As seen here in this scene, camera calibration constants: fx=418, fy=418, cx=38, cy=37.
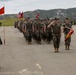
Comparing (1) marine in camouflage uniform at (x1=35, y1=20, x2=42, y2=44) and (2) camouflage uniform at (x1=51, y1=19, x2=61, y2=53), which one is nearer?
(2) camouflage uniform at (x1=51, y1=19, x2=61, y2=53)

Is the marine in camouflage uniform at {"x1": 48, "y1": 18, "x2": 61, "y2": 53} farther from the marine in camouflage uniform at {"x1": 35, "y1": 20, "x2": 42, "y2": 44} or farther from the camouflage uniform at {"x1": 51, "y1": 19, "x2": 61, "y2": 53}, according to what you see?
the marine in camouflage uniform at {"x1": 35, "y1": 20, "x2": 42, "y2": 44}

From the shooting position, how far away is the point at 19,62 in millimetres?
17281

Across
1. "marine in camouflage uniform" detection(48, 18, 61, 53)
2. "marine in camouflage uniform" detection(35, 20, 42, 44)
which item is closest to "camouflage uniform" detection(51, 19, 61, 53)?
"marine in camouflage uniform" detection(48, 18, 61, 53)

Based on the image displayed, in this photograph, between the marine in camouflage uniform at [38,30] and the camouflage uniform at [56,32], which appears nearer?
the camouflage uniform at [56,32]

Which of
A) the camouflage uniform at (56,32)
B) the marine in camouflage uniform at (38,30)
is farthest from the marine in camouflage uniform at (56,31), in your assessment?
the marine in camouflage uniform at (38,30)

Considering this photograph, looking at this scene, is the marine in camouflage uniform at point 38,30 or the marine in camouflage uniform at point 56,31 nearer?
the marine in camouflage uniform at point 56,31

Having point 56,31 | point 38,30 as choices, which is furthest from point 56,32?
point 38,30

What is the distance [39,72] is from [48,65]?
1.95m

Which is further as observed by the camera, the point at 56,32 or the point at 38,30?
the point at 38,30

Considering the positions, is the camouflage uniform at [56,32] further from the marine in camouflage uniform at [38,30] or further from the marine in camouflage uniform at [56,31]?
the marine in camouflage uniform at [38,30]

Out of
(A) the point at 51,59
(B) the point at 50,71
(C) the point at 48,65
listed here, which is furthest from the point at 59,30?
(B) the point at 50,71

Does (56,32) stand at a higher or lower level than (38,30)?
higher

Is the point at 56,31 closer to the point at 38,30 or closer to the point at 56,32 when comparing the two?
the point at 56,32

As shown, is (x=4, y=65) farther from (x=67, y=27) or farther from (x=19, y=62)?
(x=67, y=27)
